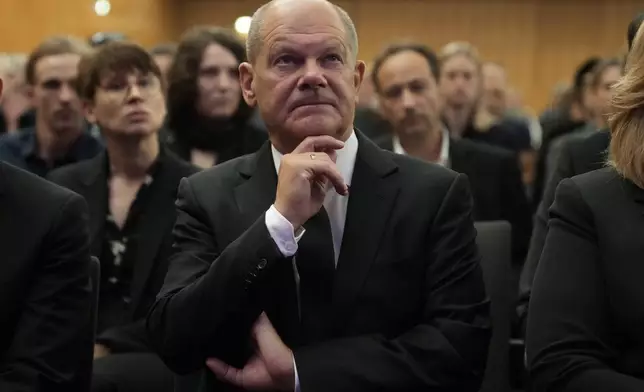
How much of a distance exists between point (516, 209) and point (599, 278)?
7.16 feet

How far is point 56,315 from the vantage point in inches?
95.4

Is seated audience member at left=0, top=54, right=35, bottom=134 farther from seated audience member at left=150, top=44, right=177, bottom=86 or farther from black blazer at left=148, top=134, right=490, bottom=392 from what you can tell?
black blazer at left=148, top=134, right=490, bottom=392

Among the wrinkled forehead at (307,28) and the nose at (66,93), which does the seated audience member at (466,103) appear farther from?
the wrinkled forehead at (307,28)

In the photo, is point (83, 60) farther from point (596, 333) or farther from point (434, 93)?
point (596, 333)

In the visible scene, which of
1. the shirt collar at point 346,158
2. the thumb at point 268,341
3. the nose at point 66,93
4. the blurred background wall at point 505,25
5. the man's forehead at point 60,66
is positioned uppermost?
the shirt collar at point 346,158

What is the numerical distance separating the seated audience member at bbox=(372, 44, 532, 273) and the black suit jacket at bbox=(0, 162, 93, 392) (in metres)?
2.08

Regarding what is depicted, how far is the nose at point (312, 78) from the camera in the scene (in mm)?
2365

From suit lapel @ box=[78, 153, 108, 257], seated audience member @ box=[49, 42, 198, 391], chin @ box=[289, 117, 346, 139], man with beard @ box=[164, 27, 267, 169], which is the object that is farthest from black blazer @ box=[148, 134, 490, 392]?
man with beard @ box=[164, 27, 267, 169]

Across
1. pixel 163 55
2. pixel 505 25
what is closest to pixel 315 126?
pixel 163 55

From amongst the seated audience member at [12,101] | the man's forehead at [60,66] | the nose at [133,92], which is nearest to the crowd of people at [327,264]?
the nose at [133,92]

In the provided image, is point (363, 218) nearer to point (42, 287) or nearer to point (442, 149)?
point (42, 287)

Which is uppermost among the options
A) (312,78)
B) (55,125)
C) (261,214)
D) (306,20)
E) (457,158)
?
(306,20)

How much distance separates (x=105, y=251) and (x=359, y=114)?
344 cm

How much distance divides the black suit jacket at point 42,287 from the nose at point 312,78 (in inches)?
24.3
